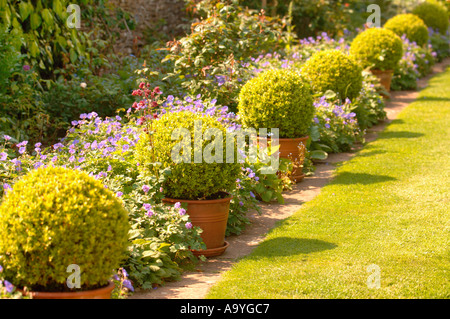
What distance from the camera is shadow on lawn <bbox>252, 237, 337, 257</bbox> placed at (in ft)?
16.1

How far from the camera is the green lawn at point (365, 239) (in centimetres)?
412

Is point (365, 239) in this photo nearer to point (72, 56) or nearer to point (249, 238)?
point (249, 238)

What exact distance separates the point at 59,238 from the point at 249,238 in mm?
2513

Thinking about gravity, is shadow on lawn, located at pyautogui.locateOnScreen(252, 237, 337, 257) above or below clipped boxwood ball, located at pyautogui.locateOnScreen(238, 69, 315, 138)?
below

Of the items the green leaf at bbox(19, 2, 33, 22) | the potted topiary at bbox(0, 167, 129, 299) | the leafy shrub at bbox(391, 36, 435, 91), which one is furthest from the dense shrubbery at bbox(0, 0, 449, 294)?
the leafy shrub at bbox(391, 36, 435, 91)

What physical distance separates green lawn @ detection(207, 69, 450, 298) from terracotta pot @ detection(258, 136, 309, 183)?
484 mm

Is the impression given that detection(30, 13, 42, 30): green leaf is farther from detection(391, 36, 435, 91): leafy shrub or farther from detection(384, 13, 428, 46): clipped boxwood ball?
detection(384, 13, 428, 46): clipped boxwood ball

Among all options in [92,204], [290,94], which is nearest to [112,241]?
[92,204]

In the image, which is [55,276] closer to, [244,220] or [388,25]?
[244,220]

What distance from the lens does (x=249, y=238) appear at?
18.0 ft

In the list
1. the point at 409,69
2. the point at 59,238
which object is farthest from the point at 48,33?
the point at 409,69

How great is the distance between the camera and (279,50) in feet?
37.3

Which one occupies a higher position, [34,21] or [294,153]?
[34,21]
